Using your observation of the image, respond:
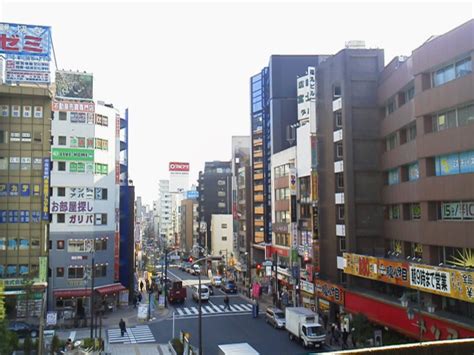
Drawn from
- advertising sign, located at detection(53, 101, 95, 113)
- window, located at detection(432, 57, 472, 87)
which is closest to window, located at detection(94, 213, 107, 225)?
advertising sign, located at detection(53, 101, 95, 113)

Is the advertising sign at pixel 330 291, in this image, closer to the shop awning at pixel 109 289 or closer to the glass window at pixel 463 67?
the glass window at pixel 463 67

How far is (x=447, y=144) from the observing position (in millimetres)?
27703

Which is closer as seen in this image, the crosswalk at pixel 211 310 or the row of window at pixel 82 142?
the crosswalk at pixel 211 310

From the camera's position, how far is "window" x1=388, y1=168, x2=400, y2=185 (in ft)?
122

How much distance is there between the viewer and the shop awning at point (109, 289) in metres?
52.8

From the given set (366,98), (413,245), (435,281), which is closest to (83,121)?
(366,98)

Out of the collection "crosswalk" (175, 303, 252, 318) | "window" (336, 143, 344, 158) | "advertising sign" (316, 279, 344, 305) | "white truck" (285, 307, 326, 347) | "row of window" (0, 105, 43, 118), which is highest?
"row of window" (0, 105, 43, 118)

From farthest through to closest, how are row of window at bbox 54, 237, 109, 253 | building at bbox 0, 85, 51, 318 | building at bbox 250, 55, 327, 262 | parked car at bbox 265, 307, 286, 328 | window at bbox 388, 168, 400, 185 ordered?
building at bbox 250, 55, 327, 262 < row of window at bbox 54, 237, 109, 253 < building at bbox 0, 85, 51, 318 < parked car at bbox 265, 307, 286, 328 < window at bbox 388, 168, 400, 185

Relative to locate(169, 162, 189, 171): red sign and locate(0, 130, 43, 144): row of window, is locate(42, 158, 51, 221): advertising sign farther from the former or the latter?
locate(169, 162, 189, 171): red sign

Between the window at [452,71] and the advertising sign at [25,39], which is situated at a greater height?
the advertising sign at [25,39]

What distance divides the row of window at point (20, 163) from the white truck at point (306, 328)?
29473 mm

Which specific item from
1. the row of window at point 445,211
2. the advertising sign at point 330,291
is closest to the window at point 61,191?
the advertising sign at point 330,291

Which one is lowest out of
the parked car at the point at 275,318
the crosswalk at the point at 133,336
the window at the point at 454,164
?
the crosswalk at the point at 133,336

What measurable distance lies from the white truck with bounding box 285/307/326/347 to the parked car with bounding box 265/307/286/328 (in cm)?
460
